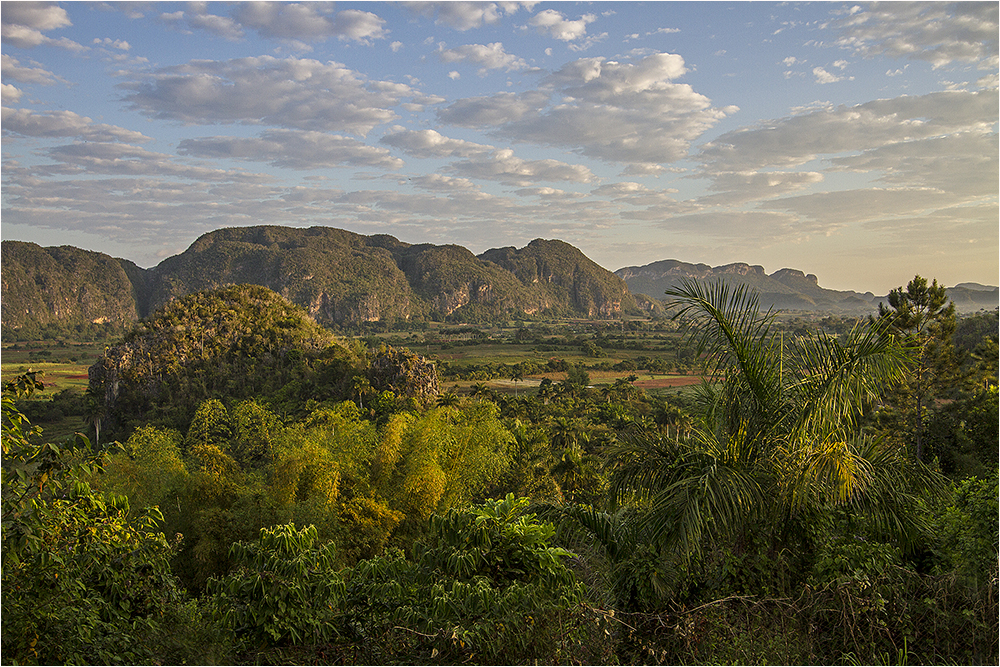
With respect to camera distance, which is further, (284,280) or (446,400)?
(284,280)

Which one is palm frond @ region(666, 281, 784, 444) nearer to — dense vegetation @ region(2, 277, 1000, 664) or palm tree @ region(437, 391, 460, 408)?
dense vegetation @ region(2, 277, 1000, 664)

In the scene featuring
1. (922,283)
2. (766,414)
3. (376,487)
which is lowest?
(376,487)

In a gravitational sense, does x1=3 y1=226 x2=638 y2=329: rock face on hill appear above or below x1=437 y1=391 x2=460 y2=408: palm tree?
above

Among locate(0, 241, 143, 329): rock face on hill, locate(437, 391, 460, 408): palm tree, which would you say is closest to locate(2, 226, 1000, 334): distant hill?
locate(0, 241, 143, 329): rock face on hill

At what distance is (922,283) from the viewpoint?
1531 centimetres

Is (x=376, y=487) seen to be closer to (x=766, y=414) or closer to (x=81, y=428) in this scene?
(x=766, y=414)

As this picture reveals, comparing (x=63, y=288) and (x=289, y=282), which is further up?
(x=289, y=282)

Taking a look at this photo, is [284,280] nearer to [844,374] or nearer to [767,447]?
[767,447]

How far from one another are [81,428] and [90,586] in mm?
48796

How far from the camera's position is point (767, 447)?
511 cm

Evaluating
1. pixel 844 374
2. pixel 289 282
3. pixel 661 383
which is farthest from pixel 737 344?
pixel 289 282

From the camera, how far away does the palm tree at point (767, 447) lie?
4680 mm

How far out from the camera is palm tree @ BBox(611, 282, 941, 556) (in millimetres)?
4680

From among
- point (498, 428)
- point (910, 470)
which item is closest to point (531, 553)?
point (910, 470)
